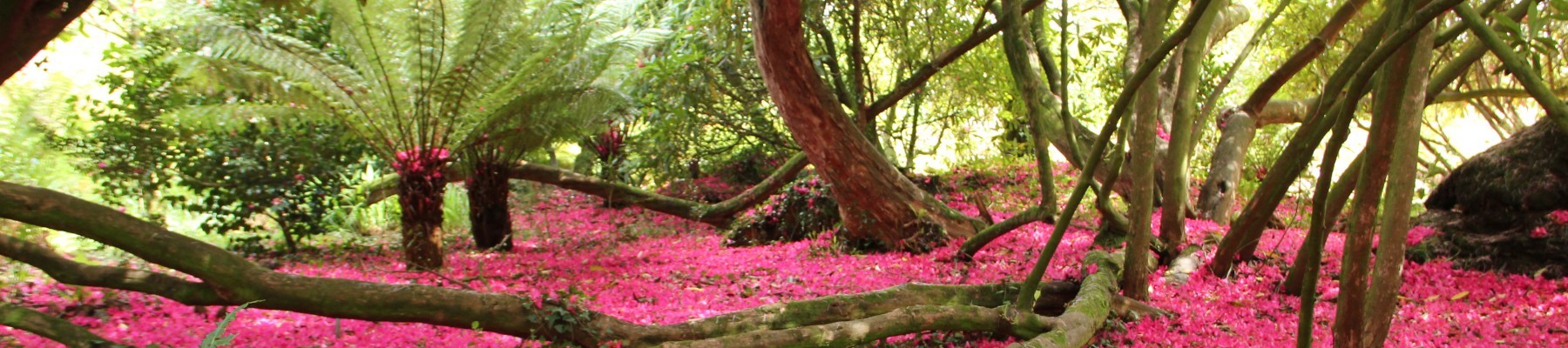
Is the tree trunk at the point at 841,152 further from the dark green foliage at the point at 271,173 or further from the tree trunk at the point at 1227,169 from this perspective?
the dark green foliage at the point at 271,173

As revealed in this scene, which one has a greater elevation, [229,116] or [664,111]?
[664,111]

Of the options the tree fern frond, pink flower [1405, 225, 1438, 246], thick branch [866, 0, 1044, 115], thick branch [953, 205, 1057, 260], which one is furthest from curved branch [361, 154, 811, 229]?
pink flower [1405, 225, 1438, 246]

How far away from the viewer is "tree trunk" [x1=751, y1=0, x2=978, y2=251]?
18.6ft

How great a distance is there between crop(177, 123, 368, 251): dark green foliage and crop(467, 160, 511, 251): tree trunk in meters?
0.92

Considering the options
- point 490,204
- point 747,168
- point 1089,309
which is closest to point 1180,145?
point 1089,309

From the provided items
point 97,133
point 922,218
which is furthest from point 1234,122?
point 97,133

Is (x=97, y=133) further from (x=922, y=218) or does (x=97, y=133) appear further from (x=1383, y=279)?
(x=1383, y=279)

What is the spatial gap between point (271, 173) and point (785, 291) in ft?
13.4

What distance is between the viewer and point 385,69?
243 inches

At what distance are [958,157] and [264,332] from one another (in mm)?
9577

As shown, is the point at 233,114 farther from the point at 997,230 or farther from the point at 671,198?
the point at 997,230

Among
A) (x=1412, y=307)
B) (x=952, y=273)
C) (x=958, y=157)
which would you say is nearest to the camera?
(x=1412, y=307)

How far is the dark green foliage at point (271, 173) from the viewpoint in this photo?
673 centimetres

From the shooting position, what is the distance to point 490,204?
7.82 meters
